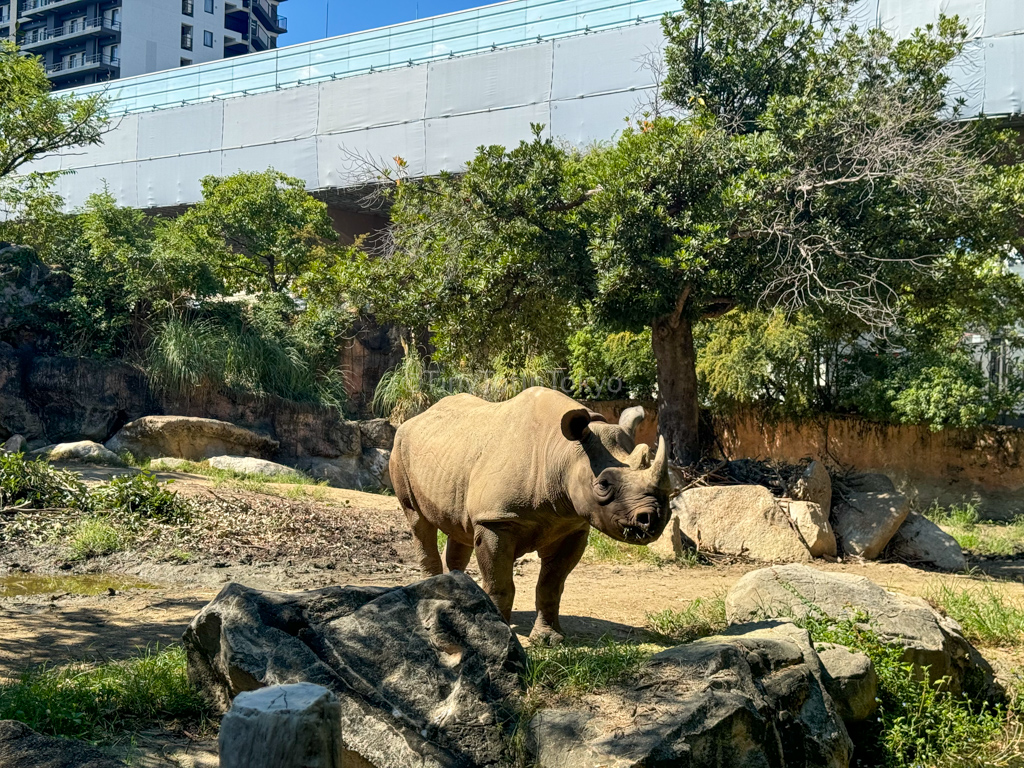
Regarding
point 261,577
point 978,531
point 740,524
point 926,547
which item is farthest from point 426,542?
point 978,531

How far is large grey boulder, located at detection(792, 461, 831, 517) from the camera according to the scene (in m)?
11.8

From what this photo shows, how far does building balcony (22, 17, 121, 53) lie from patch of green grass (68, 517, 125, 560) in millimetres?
72664

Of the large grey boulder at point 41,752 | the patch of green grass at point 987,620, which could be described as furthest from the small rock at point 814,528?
the large grey boulder at point 41,752

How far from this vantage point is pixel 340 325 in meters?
19.8

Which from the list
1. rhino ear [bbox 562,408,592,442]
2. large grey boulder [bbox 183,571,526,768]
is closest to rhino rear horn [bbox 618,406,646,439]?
rhino ear [bbox 562,408,592,442]

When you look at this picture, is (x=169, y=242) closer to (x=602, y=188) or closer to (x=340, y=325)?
(x=340, y=325)

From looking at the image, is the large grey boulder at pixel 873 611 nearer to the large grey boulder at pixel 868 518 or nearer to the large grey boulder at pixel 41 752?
the large grey boulder at pixel 41 752

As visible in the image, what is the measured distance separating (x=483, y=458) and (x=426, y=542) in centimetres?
138

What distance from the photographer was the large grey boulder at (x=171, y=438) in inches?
635

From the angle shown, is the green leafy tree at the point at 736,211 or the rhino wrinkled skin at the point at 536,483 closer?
the rhino wrinkled skin at the point at 536,483

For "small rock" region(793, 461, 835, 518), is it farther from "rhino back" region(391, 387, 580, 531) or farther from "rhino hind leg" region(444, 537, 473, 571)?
"rhino back" region(391, 387, 580, 531)

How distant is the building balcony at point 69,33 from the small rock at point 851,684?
7912 cm

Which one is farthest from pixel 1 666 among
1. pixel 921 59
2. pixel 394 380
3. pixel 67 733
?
pixel 394 380

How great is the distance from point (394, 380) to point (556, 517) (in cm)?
1360
